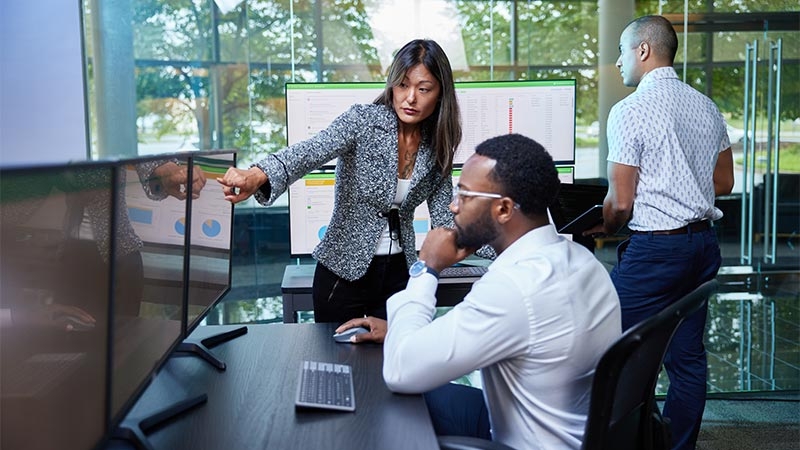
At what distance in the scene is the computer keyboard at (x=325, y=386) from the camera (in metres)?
1.59

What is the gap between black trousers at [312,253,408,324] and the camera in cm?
245

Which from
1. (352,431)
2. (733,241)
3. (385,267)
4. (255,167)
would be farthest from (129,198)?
(733,241)

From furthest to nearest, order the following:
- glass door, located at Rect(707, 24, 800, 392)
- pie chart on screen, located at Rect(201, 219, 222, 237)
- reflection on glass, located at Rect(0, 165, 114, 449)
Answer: glass door, located at Rect(707, 24, 800, 392) → pie chart on screen, located at Rect(201, 219, 222, 237) → reflection on glass, located at Rect(0, 165, 114, 449)

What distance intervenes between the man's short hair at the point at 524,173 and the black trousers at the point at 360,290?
0.87 meters

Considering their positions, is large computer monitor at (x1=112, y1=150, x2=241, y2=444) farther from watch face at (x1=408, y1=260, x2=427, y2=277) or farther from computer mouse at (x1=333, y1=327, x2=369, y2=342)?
watch face at (x1=408, y1=260, x2=427, y2=277)

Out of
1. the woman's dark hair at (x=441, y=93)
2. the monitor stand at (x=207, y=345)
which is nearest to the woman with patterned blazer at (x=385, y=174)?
the woman's dark hair at (x=441, y=93)

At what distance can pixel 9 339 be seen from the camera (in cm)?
88

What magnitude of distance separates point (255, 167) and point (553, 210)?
1483 mm

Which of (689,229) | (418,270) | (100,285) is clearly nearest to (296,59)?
(689,229)

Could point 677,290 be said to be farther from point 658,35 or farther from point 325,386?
point 325,386

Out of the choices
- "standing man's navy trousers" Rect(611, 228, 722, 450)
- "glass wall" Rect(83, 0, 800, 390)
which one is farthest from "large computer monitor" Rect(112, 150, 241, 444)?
"glass wall" Rect(83, 0, 800, 390)

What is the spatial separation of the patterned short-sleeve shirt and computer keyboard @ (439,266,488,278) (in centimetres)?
77

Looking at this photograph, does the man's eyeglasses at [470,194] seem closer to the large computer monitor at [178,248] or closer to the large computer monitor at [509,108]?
the large computer monitor at [178,248]

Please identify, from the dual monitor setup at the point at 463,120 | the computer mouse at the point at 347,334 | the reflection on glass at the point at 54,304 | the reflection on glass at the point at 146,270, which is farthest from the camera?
the dual monitor setup at the point at 463,120
